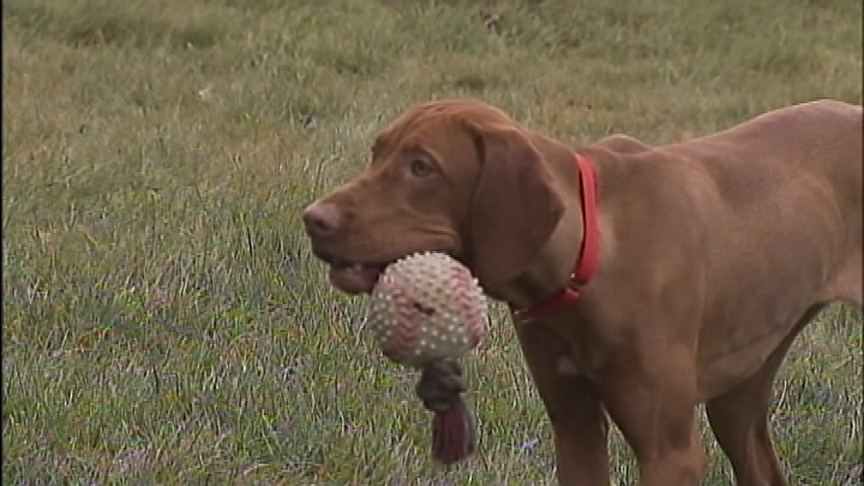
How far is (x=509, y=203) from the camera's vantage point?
9.96 feet

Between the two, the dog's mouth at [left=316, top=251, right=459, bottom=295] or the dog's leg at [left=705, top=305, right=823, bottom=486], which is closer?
the dog's mouth at [left=316, top=251, right=459, bottom=295]

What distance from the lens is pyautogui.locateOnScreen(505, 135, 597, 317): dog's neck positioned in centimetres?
314

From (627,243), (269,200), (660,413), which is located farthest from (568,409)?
(269,200)

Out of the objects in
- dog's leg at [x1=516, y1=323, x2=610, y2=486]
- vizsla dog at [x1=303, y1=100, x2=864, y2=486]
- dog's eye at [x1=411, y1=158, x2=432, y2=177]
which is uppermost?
dog's eye at [x1=411, y1=158, x2=432, y2=177]

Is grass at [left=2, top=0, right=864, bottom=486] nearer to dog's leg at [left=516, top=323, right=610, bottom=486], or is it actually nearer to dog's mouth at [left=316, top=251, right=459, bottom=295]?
dog's leg at [left=516, top=323, right=610, bottom=486]

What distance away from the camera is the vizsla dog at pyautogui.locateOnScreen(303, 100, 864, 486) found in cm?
305

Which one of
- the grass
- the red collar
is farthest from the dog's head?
the grass

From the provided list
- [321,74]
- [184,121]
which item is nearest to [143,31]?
[321,74]

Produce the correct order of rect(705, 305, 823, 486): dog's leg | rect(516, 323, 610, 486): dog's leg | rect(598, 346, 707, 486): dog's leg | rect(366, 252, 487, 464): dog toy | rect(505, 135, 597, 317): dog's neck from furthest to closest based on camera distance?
rect(705, 305, 823, 486): dog's leg, rect(516, 323, 610, 486): dog's leg, rect(598, 346, 707, 486): dog's leg, rect(505, 135, 597, 317): dog's neck, rect(366, 252, 487, 464): dog toy

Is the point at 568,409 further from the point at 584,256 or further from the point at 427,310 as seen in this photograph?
the point at 427,310

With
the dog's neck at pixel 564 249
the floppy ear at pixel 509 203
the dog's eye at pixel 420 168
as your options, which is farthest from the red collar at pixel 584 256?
the dog's eye at pixel 420 168

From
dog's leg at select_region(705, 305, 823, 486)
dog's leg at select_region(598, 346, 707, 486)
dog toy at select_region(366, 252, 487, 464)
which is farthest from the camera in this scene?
dog's leg at select_region(705, 305, 823, 486)

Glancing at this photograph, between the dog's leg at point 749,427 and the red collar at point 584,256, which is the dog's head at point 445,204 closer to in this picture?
the red collar at point 584,256

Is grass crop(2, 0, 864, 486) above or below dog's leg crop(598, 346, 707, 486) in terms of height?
below
